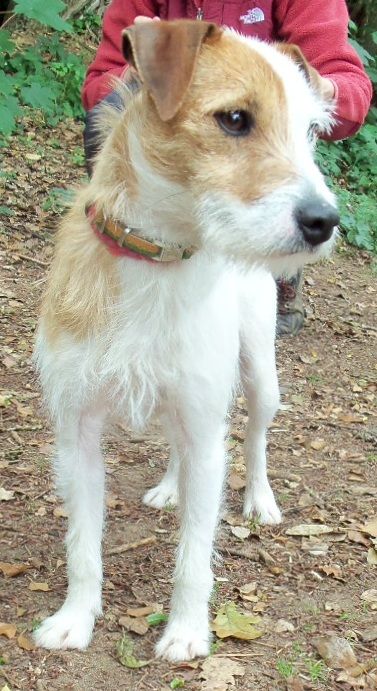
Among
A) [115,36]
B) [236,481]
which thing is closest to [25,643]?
[236,481]

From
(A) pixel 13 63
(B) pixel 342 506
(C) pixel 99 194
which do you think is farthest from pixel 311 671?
(A) pixel 13 63

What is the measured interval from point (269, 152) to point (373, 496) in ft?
8.42

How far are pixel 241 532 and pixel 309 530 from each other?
0.32 metres

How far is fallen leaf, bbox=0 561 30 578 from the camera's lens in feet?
11.9

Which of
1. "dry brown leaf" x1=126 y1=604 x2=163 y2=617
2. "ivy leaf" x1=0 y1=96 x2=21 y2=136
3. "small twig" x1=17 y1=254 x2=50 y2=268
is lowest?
"small twig" x1=17 y1=254 x2=50 y2=268

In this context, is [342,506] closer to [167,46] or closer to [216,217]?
[216,217]

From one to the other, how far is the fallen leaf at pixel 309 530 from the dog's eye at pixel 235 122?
2.27m

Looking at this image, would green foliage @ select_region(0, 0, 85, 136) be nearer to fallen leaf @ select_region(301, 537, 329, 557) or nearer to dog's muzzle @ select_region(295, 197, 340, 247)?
dog's muzzle @ select_region(295, 197, 340, 247)

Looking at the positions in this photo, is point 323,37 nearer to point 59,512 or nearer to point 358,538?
point 358,538

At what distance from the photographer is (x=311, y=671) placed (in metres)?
3.19

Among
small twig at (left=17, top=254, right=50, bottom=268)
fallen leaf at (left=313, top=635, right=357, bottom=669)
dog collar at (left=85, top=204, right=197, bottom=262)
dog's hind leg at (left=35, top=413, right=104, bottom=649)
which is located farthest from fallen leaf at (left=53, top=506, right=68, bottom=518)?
small twig at (left=17, top=254, right=50, bottom=268)

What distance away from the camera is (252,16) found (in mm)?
4145

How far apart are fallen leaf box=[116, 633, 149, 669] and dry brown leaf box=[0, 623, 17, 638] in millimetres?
377

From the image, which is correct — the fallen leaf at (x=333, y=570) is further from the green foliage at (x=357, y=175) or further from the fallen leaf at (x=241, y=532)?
the green foliage at (x=357, y=175)
